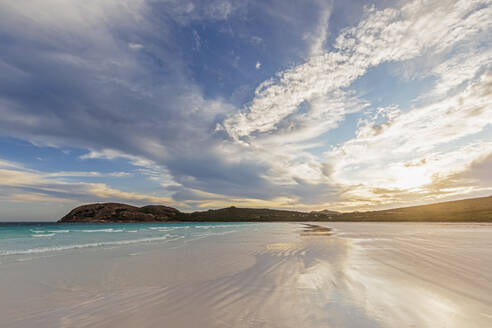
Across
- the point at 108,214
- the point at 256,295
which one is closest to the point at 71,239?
the point at 256,295

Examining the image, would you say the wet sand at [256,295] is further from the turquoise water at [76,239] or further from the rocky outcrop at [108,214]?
the rocky outcrop at [108,214]

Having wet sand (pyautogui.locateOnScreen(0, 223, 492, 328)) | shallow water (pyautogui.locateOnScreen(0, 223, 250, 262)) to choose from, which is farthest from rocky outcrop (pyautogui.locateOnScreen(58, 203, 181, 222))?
wet sand (pyautogui.locateOnScreen(0, 223, 492, 328))

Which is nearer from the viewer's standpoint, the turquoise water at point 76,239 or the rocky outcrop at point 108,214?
the turquoise water at point 76,239

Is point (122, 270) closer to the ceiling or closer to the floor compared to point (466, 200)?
closer to the floor

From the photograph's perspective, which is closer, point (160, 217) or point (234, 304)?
point (234, 304)

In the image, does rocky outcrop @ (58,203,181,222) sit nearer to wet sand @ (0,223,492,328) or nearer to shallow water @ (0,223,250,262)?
shallow water @ (0,223,250,262)

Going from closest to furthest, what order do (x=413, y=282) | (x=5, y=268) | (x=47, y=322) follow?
(x=47, y=322)
(x=413, y=282)
(x=5, y=268)

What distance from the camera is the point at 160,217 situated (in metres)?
196

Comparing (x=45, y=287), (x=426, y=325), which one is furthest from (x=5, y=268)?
(x=426, y=325)

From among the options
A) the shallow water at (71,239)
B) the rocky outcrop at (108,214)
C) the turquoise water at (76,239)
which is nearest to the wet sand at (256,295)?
the shallow water at (71,239)

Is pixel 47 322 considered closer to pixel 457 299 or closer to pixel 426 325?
pixel 426 325

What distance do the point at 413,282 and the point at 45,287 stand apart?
1331cm

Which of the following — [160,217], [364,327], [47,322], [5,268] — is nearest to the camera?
[364,327]

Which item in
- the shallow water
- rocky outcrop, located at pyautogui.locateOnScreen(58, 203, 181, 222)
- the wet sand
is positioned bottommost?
the wet sand
